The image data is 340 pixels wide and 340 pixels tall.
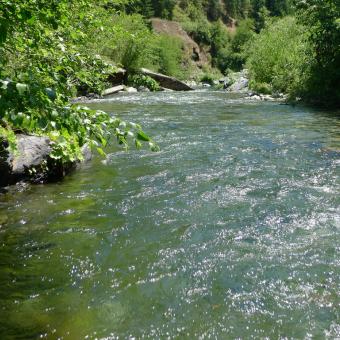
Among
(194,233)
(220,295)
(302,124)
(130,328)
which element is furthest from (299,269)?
(302,124)

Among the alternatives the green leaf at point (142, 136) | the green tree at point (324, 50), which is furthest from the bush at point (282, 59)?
the green leaf at point (142, 136)

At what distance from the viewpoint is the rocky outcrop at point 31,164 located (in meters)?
7.69

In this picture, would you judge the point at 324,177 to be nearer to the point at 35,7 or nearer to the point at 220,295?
the point at 220,295

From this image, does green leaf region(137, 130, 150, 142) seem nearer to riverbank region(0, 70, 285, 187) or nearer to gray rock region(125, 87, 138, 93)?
riverbank region(0, 70, 285, 187)

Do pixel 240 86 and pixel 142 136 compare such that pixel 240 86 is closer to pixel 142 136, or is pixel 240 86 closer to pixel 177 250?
pixel 177 250

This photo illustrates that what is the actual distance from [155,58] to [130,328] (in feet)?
127

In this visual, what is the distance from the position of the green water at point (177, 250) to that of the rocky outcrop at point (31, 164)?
0.30 m

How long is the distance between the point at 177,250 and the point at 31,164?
383cm

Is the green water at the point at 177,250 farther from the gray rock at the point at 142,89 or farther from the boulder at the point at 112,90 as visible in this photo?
the gray rock at the point at 142,89

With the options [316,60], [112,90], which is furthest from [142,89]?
[316,60]

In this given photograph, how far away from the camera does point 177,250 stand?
210 inches

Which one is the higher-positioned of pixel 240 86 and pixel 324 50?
pixel 324 50

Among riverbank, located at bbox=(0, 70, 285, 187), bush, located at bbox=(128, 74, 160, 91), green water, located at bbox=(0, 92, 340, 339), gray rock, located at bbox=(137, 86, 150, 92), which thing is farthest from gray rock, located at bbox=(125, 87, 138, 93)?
riverbank, located at bbox=(0, 70, 285, 187)

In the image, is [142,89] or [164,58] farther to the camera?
[164,58]
